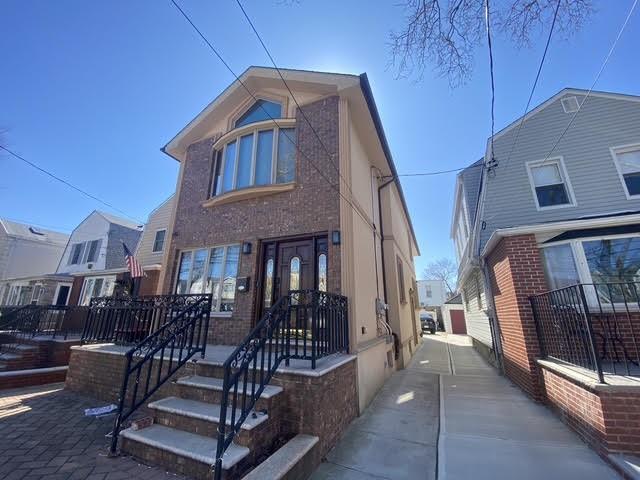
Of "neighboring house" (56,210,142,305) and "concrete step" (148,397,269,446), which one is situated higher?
"neighboring house" (56,210,142,305)

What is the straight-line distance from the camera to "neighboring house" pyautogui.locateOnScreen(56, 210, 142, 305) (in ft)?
48.2

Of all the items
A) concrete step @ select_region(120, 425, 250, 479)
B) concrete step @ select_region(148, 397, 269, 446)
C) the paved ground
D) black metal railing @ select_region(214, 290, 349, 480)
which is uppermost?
black metal railing @ select_region(214, 290, 349, 480)

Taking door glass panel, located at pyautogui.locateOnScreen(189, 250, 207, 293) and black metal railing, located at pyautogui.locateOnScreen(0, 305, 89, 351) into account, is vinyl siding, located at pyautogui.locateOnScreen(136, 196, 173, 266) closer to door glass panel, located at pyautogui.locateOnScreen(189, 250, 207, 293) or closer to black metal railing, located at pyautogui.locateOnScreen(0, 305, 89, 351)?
black metal railing, located at pyautogui.locateOnScreen(0, 305, 89, 351)

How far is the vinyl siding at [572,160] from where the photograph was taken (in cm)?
697

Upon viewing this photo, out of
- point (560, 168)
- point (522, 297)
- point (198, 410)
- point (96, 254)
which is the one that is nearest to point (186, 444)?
point (198, 410)

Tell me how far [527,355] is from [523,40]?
5.46 meters

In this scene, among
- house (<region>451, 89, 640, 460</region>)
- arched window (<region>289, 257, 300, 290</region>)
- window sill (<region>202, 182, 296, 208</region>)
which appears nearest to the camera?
house (<region>451, 89, 640, 460</region>)

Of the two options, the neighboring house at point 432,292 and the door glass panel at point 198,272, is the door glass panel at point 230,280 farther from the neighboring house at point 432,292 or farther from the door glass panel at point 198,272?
the neighboring house at point 432,292

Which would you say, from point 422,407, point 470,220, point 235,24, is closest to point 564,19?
point 235,24

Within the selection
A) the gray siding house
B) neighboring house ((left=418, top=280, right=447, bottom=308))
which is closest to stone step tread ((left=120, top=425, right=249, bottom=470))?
the gray siding house

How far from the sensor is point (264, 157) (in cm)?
711

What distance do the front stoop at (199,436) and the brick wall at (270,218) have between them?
2.27 m

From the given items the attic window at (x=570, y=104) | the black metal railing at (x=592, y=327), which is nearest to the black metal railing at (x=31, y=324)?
the black metal railing at (x=592, y=327)

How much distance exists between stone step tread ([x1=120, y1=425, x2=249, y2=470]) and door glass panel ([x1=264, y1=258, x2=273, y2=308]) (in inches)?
118
